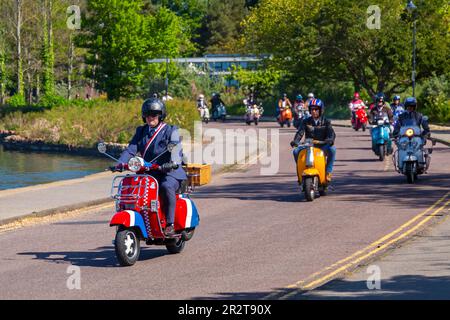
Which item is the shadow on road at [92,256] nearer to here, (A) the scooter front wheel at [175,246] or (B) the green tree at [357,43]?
(A) the scooter front wheel at [175,246]

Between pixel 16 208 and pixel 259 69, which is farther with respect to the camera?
pixel 259 69

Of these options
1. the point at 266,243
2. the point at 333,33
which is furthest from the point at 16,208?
the point at 333,33

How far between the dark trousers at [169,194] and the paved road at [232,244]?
58 cm

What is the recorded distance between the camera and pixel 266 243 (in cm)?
1467

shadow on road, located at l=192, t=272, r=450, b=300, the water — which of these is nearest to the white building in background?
the water

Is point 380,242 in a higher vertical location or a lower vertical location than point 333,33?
lower

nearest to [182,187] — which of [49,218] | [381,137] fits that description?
[49,218]

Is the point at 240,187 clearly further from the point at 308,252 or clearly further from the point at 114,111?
the point at 114,111

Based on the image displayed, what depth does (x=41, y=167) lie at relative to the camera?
39.3m

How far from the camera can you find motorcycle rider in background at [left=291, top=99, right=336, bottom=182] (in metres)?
20.8

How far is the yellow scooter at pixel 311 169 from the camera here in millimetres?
20016

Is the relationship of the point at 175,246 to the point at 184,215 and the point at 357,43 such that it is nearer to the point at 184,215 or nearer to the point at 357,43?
the point at 184,215

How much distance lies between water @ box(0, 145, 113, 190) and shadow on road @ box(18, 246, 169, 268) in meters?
17.3
